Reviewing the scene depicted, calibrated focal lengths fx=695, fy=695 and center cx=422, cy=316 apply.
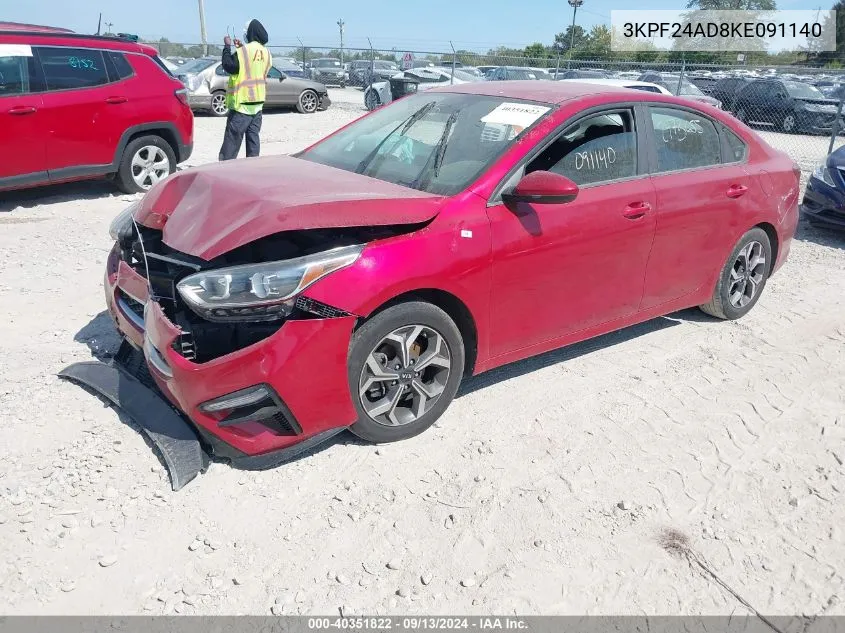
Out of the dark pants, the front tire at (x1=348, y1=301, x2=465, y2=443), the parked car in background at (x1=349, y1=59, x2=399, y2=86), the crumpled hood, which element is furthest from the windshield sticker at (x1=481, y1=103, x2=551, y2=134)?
the parked car in background at (x1=349, y1=59, x2=399, y2=86)

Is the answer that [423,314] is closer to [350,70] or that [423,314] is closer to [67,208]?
[67,208]

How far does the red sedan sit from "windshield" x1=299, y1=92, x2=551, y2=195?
0.01m

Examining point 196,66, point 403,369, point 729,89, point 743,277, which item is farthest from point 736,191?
point 729,89

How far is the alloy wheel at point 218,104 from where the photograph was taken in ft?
53.8

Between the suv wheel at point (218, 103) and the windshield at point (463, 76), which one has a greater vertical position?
the windshield at point (463, 76)

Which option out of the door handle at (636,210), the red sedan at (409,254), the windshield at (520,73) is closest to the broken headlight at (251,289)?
the red sedan at (409,254)

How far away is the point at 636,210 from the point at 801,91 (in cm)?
1856

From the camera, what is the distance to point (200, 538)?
9.09ft

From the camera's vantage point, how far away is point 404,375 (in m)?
3.35

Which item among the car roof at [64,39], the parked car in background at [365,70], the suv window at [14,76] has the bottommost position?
the suv window at [14,76]

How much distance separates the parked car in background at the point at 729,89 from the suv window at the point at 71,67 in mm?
16999

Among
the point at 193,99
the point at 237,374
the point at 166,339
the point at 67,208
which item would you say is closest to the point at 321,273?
the point at 237,374

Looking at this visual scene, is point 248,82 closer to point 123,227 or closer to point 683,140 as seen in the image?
point 123,227

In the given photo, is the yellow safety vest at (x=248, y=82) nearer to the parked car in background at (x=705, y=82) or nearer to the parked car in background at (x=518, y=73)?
the parked car in background at (x=705, y=82)
